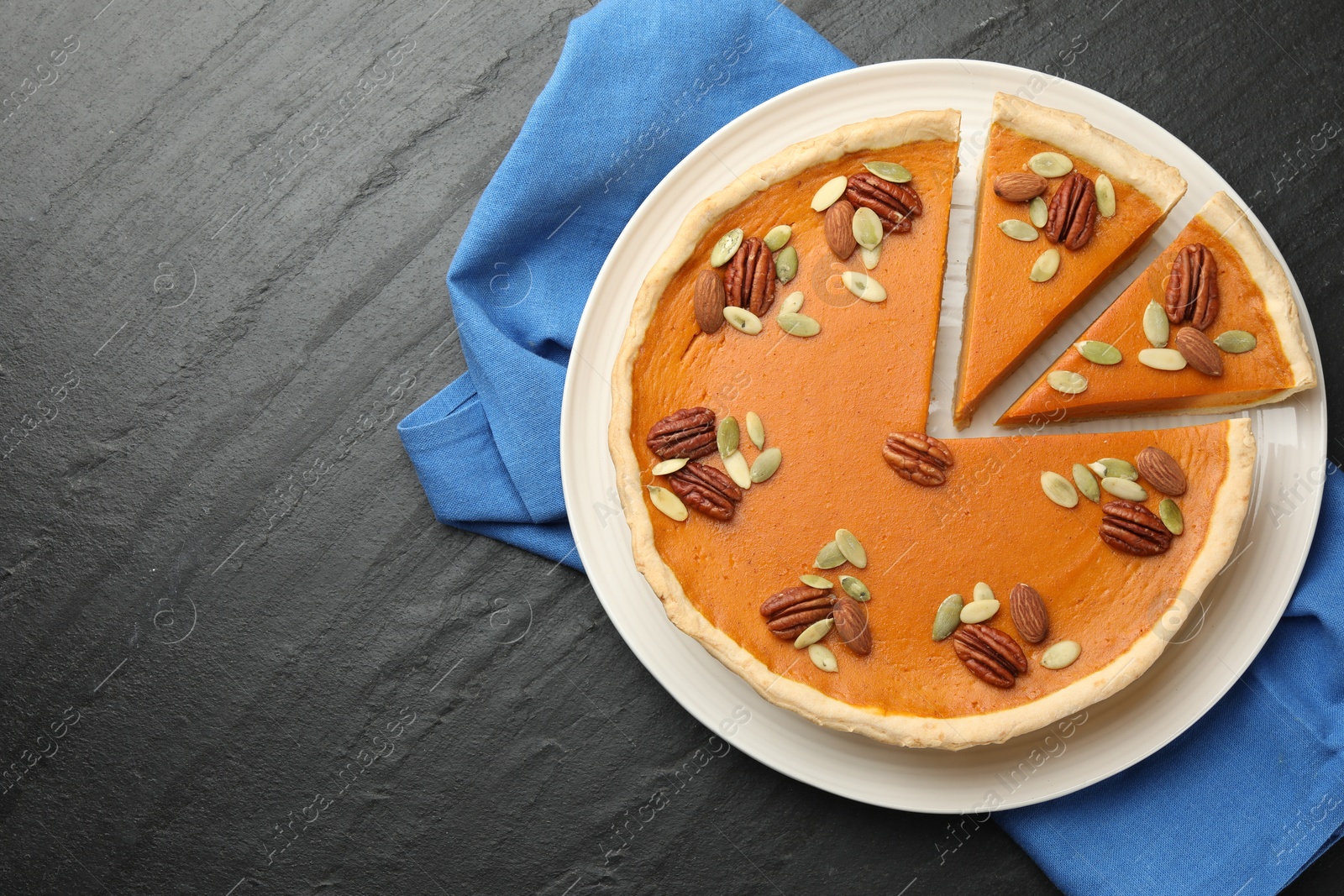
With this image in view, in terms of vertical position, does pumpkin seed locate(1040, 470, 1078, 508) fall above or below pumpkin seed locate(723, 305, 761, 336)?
below

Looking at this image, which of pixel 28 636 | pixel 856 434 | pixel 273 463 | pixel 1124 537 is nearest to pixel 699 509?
pixel 856 434

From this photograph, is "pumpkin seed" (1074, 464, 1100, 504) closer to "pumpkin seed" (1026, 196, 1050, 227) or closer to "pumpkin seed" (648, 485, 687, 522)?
"pumpkin seed" (1026, 196, 1050, 227)

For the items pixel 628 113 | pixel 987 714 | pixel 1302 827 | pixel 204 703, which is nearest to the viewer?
pixel 987 714

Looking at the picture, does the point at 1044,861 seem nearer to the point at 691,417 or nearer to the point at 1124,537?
the point at 1124,537

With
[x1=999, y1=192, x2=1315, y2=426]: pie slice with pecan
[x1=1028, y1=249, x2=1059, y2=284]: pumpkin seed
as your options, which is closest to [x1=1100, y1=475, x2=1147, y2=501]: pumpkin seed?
[x1=999, y1=192, x2=1315, y2=426]: pie slice with pecan

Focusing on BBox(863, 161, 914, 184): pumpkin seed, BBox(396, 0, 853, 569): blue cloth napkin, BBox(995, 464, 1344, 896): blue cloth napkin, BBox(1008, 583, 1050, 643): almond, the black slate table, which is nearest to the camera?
BBox(1008, 583, 1050, 643): almond

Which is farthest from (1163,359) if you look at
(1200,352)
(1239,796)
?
(1239,796)
